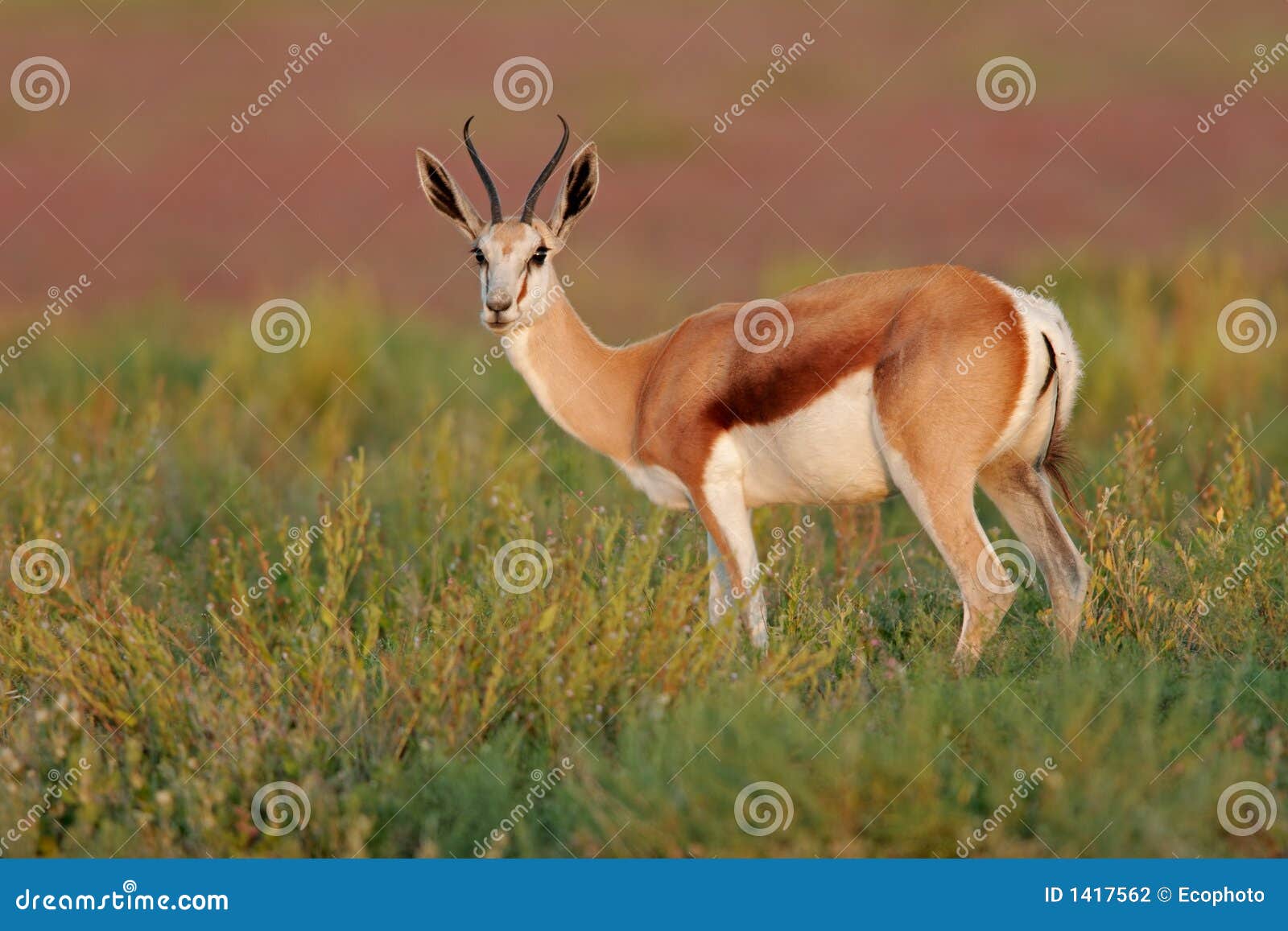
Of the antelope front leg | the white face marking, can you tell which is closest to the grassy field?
the antelope front leg

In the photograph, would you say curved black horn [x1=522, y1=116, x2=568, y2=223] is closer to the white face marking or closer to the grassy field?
the white face marking

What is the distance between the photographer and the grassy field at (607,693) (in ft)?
14.6

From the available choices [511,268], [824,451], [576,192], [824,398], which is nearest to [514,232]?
[511,268]

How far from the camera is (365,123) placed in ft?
95.9

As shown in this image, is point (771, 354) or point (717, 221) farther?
point (717, 221)

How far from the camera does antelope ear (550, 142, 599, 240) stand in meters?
7.01

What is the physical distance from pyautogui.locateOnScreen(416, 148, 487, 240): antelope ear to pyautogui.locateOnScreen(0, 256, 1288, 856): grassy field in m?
1.33

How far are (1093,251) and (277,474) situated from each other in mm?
9427

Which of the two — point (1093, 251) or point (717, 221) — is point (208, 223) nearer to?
point (717, 221)

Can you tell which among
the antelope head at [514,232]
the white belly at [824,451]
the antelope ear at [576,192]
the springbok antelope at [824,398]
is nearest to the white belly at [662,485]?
the springbok antelope at [824,398]

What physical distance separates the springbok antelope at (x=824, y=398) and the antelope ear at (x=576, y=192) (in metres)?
0.01

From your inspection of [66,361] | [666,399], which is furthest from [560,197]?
[66,361]

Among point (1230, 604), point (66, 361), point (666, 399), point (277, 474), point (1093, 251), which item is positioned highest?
point (1093, 251)

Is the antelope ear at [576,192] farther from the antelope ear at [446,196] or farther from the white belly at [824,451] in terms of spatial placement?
the white belly at [824,451]
